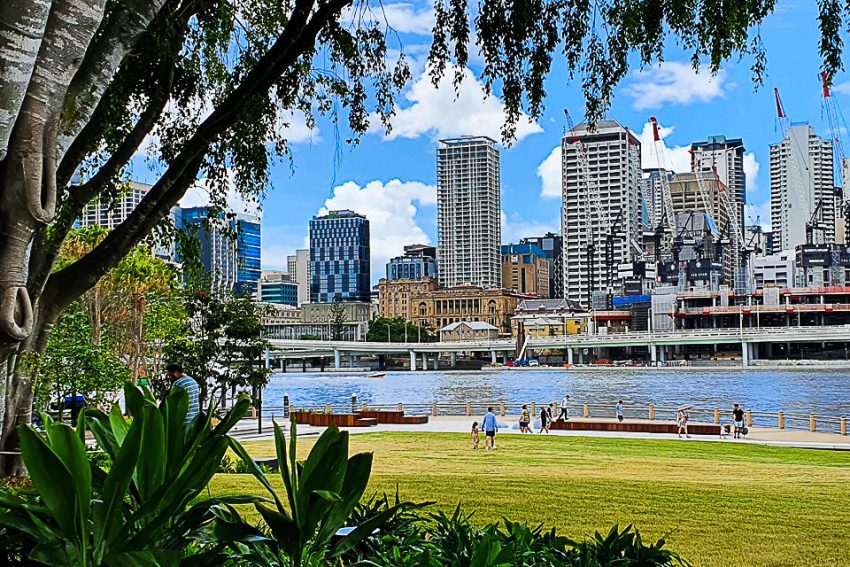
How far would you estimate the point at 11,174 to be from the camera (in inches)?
199

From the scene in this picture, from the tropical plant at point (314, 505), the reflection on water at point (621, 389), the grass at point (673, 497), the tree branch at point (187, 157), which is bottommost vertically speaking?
the reflection on water at point (621, 389)

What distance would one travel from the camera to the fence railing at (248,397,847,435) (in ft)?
98.3

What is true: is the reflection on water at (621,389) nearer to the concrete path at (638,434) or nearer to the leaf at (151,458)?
the concrete path at (638,434)

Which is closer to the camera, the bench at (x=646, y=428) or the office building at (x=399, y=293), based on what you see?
the bench at (x=646, y=428)

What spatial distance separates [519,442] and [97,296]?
1265 centimetres

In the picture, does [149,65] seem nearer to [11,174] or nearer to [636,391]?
[11,174]

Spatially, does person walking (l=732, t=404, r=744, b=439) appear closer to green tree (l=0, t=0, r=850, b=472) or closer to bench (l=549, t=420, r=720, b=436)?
bench (l=549, t=420, r=720, b=436)

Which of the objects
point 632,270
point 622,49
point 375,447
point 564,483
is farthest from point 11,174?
point 632,270

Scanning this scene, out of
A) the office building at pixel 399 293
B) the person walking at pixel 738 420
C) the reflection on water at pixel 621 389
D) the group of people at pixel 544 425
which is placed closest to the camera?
the group of people at pixel 544 425

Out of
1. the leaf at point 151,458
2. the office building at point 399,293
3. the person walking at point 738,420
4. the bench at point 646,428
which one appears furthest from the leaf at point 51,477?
the office building at point 399,293

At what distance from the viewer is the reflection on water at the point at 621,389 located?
5522cm

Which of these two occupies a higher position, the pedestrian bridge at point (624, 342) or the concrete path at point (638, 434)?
the pedestrian bridge at point (624, 342)

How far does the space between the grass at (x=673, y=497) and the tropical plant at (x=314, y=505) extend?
157 inches

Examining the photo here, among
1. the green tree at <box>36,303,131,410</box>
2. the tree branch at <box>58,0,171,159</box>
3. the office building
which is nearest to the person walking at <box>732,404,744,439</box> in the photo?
the green tree at <box>36,303,131,410</box>
